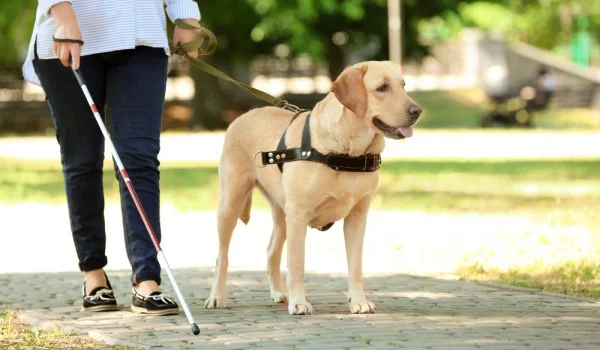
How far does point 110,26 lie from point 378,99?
1488mm

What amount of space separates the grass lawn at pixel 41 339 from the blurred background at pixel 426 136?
3.13 meters

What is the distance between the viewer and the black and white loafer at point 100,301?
7.45m

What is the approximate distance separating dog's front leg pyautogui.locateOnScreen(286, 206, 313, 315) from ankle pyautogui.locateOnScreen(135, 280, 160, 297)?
0.72 meters

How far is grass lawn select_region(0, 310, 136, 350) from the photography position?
6281 millimetres

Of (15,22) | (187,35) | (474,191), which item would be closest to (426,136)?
(15,22)

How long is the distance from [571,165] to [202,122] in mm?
17666

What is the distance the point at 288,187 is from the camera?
7.11m

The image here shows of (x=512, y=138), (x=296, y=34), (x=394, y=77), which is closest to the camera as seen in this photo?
(x=394, y=77)

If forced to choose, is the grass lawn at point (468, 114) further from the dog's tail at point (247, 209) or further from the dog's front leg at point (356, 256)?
the dog's front leg at point (356, 256)

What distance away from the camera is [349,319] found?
686cm

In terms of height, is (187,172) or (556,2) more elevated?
(556,2)

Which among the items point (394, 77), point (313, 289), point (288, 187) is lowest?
point (313, 289)

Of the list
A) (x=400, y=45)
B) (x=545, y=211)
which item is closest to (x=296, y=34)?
(x=400, y=45)

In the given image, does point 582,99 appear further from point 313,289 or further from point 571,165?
point 313,289
